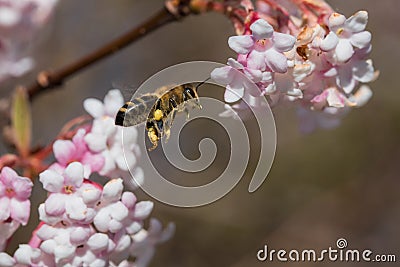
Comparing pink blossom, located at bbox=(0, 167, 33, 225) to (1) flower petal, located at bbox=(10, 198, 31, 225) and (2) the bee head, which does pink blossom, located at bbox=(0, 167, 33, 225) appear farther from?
(2) the bee head

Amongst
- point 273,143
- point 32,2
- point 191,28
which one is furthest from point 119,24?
point 273,143

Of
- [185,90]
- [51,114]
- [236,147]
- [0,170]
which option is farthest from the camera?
[51,114]

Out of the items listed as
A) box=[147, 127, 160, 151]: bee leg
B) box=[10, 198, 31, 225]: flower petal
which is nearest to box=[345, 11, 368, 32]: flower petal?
box=[147, 127, 160, 151]: bee leg

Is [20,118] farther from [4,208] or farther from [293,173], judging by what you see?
[293,173]

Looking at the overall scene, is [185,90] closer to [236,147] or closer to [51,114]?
[236,147]

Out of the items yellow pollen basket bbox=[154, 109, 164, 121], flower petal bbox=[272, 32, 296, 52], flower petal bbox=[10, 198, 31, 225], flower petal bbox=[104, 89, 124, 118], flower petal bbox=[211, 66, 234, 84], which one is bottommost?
flower petal bbox=[10, 198, 31, 225]

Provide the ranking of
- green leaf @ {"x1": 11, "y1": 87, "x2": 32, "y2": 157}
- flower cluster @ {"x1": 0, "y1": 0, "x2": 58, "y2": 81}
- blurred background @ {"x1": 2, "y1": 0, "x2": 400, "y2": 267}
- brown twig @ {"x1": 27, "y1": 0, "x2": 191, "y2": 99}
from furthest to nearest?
blurred background @ {"x1": 2, "y1": 0, "x2": 400, "y2": 267}, flower cluster @ {"x1": 0, "y1": 0, "x2": 58, "y2": 81}, green leaf @ {"x1": 11, "y1": 87, "x2": 32, "y2": 157}, brown twig @ {"x1": 27, "y1": 0, "x2": 191, "y2": 99}
